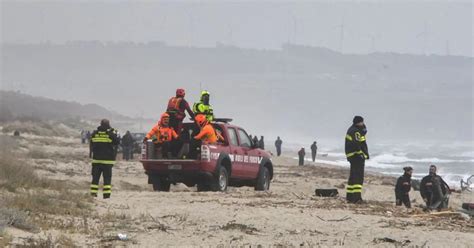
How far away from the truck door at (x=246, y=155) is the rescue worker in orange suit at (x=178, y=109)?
83.1 inches

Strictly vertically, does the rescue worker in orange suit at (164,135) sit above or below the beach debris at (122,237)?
above

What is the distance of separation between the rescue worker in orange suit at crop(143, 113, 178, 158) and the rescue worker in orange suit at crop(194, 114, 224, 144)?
1.85 feet

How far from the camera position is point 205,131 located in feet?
55.3

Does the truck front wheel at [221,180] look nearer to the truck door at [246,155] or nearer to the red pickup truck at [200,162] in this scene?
the red pickup truck at [200,162]

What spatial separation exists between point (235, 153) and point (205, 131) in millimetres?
1502

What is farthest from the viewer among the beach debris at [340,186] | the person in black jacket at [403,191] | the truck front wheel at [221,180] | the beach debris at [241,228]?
the beach debris at [340,186]

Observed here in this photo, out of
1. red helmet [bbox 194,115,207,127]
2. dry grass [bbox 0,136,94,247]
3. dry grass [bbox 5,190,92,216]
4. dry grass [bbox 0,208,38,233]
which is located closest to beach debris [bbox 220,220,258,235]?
dry grass [bbox 0,136,94,247]

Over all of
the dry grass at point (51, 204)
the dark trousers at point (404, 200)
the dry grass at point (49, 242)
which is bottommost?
the dry grass at point (49, 242)

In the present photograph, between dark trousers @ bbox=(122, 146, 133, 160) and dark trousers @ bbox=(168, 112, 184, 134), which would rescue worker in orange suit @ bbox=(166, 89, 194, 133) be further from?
dark trousers @ bbox=(122, 146, 133, 160)

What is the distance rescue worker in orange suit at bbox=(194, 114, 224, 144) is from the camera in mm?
Answer: 16844

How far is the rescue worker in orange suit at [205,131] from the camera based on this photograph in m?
16.8

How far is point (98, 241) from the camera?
31.9 feet

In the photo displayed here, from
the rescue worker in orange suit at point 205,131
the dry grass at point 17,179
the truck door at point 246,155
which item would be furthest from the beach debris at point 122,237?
the truck door at point 246,155

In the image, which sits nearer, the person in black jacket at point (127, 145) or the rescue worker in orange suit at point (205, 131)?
the rescue worker in orange suit at point (205, 131)
